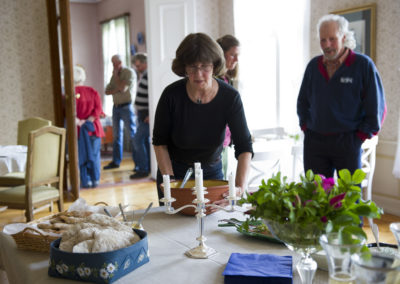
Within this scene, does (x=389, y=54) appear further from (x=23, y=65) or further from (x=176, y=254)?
(x=23, y=65)

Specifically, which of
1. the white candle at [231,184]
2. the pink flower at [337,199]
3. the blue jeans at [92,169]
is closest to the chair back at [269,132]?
the blue jeans at [92,169]

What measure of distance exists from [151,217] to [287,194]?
0.84 meters

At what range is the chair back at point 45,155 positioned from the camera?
136 inches

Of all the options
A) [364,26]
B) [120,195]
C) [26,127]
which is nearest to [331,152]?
[364,26]

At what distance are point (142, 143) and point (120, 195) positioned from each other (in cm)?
120

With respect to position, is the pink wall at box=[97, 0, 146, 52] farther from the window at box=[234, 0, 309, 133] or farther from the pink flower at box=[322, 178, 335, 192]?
the pink flower at box=[322, 178, 335, 192]

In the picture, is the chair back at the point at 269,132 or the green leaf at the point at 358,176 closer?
the green leaf at the point at 358,176

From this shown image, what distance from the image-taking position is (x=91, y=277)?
1.15 m

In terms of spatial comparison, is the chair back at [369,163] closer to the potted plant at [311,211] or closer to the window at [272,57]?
the window at [272,57]

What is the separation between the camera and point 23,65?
5.17m

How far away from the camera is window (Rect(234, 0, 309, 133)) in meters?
4.76

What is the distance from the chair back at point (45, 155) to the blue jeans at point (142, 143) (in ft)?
7.13

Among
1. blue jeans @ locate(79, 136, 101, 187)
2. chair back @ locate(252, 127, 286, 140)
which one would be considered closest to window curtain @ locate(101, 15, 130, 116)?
blue jeans @ locate(79, 136, 101, 187)

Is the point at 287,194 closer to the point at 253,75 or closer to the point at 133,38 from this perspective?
the point at 253,75
